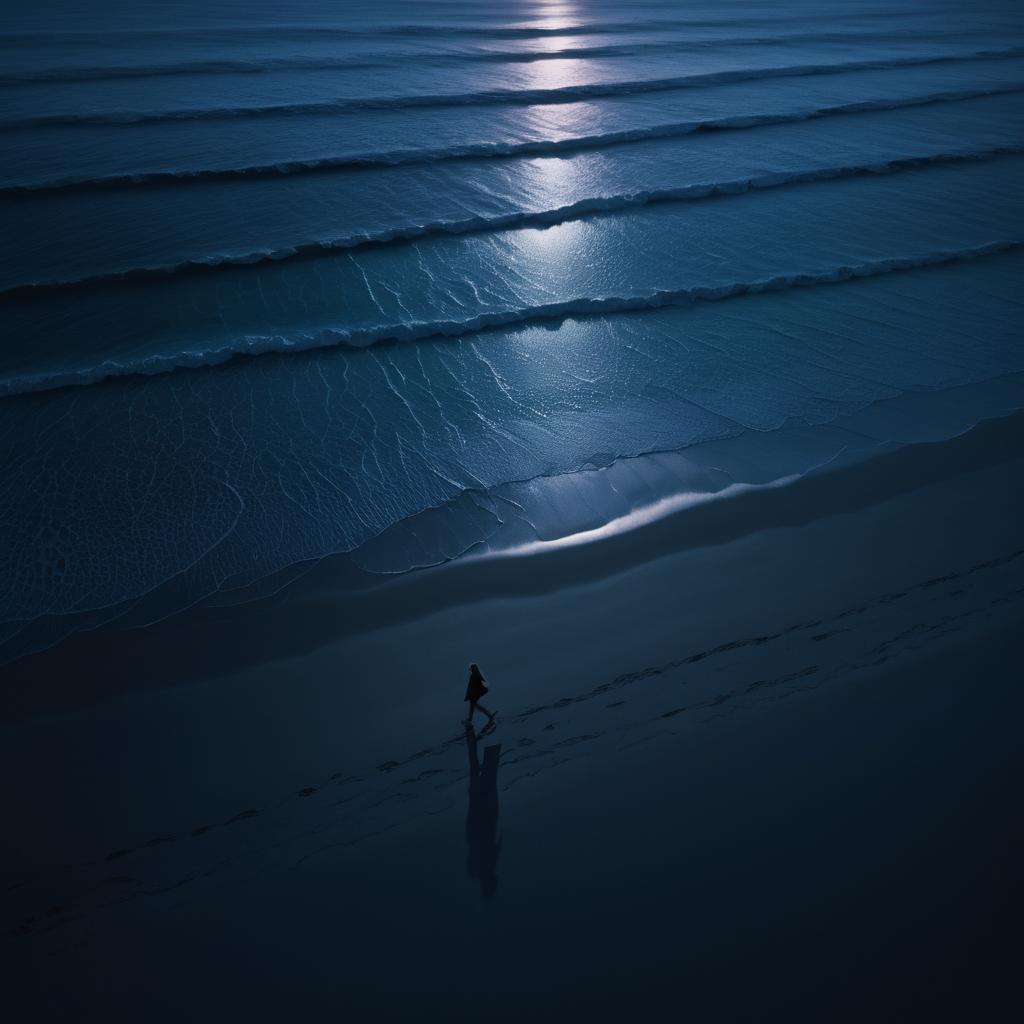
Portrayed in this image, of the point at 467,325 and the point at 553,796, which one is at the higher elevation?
the point at 467,325

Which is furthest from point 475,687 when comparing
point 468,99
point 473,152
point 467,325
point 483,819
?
point 468,99

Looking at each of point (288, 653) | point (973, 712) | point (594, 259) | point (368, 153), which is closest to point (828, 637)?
point (973, 712)

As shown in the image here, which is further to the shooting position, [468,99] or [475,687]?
[468,99]

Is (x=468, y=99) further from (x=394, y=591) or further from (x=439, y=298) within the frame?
(x=394, y=591)

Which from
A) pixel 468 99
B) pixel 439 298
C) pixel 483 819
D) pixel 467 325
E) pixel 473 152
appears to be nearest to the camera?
pixel 483 819

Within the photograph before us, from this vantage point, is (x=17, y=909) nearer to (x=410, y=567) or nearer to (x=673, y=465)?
(x=410, y=567)

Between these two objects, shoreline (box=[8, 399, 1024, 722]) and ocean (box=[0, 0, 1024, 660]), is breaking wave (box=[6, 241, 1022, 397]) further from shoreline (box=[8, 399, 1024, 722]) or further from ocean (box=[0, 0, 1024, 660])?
shoreline (box=[8, 399, 1024, 722])

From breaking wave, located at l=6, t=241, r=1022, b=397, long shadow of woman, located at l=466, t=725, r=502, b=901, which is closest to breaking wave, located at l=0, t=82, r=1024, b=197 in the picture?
breaking wave, located at l=6, t=241, r=1022, b=397
